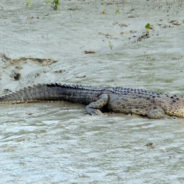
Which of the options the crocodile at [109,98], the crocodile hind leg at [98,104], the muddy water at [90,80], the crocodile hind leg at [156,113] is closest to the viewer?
the muddy water at [90,80]

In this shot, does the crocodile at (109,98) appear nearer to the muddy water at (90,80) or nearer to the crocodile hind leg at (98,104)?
the crocodile hind leg at (98,104)

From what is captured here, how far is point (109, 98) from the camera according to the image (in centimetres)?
640

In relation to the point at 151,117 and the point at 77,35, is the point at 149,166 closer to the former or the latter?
the point at 151,117

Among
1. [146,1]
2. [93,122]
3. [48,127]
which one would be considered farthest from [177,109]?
[146,1]

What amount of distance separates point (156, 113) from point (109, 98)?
2.93 ft

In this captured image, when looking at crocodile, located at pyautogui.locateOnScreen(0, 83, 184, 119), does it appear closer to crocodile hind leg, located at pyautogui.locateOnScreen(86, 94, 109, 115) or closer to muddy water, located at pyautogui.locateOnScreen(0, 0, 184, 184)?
crocodile hind leg, located at pyautogui.locateOnScreen(86, 94, 109, 115)

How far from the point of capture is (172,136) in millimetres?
4633

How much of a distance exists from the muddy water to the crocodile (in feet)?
0.64

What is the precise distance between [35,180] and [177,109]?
306 centimetres

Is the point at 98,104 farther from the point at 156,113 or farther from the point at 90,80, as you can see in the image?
the point at 90,80

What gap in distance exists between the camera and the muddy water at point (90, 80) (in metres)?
3.65

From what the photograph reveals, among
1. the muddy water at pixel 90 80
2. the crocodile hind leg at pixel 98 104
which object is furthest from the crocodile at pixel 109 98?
the muddy water at pixel 90 80

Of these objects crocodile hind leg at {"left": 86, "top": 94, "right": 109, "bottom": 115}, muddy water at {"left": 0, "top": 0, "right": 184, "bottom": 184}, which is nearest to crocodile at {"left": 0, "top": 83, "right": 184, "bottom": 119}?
crocodile hind leg at {"left": 86, "top": 94, "right": 109, "bottom": 115}

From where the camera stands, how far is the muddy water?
3.65 m
